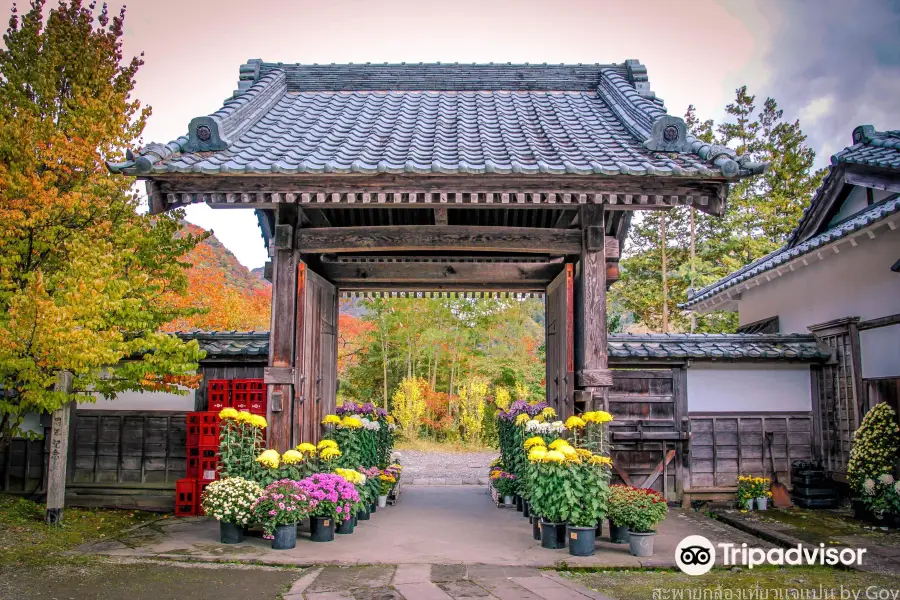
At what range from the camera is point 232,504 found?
672 centimetres

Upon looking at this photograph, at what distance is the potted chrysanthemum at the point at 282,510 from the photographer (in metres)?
6.56

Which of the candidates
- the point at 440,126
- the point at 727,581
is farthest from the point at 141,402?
the point at 727,581

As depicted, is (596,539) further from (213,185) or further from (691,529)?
(213,185)

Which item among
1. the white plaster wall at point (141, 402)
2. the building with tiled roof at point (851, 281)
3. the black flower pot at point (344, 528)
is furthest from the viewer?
the white plaster wall at point (141, 402)

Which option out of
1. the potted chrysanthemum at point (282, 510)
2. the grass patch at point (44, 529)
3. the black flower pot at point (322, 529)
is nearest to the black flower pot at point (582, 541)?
the black flower pot at point (322, 529)

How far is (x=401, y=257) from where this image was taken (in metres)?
9.80

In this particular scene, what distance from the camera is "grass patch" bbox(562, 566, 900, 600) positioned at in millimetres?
5355

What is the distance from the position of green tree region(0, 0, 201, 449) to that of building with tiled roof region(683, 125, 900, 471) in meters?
9.11

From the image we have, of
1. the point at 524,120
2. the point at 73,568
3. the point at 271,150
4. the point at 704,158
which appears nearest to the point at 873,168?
the point at 704,158

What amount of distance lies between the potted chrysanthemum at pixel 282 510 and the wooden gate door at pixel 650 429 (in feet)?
16.9

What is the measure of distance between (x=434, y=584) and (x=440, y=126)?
18.7 feet

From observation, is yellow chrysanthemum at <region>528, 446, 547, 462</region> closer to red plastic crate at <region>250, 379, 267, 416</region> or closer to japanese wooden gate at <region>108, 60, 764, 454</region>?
japanese wooden gate at <region>108, 60, 764, 454</region>

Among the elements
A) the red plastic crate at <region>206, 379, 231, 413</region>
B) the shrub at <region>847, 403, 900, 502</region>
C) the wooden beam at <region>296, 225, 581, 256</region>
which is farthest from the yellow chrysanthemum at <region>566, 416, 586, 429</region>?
the red plastic crate at <region>206, 379, 231, 413</region>

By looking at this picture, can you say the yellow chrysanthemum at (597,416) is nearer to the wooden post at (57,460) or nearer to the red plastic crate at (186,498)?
the red plastic crate at (186,498)
